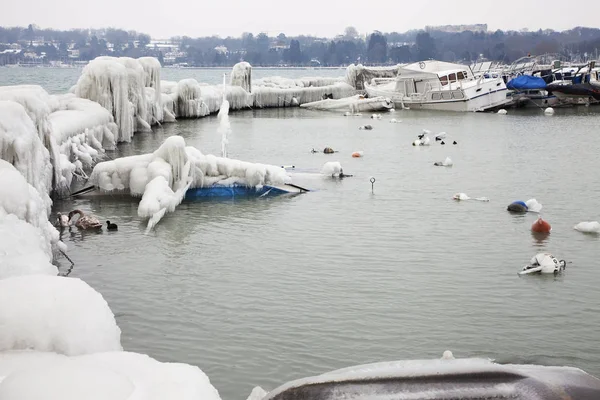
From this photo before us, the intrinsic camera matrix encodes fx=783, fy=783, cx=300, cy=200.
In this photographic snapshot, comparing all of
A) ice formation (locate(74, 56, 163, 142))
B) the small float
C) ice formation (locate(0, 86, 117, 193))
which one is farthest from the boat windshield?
the small float

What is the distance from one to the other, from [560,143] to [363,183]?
51.9 feet

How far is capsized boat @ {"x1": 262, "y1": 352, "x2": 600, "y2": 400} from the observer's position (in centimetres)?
655

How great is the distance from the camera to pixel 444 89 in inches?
2314

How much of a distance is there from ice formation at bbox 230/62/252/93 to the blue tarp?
20.2 meters

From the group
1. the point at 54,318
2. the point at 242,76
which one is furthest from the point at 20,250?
the point at 242,76

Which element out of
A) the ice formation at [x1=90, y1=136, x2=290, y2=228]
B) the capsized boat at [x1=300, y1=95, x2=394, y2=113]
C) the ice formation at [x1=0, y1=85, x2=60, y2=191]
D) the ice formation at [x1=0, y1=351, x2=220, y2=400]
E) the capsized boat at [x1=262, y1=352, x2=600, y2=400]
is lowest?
the capsized boat at [x1=300, y1=95, x2=394, y2=113]

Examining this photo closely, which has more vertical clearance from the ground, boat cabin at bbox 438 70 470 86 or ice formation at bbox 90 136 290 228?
boat cabin at bbox 438 70 470 86

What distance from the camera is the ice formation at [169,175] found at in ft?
62.9

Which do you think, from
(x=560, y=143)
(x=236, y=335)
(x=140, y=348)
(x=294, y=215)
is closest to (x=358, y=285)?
(x=236, y=335)

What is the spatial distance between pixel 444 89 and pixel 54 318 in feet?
177

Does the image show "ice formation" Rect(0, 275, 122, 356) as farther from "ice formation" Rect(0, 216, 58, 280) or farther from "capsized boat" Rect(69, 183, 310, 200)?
"capsized boat" Rect(69, 183, 310, 200)

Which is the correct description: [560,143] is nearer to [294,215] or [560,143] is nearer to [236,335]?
[294,215]

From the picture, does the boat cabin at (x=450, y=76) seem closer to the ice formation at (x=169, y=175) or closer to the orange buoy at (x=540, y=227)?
the ice formation at (x=169, y=175)

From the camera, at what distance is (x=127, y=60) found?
37.8 meters
